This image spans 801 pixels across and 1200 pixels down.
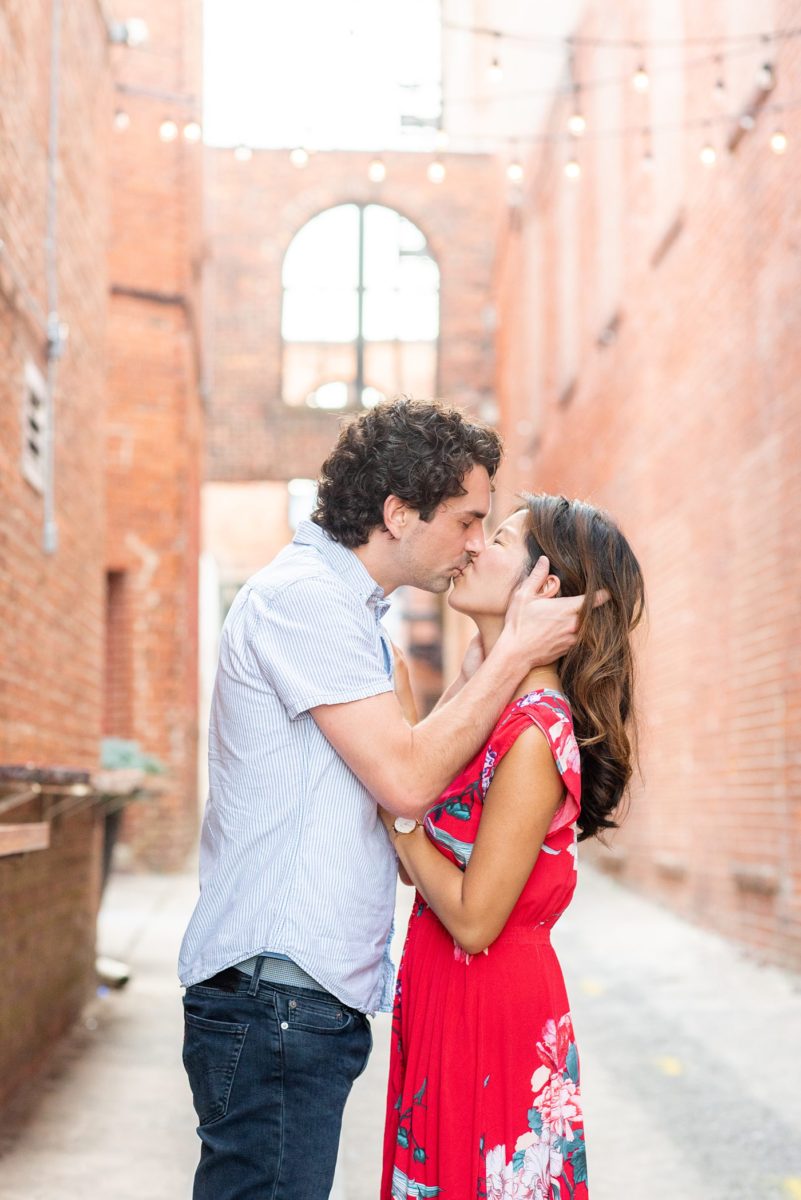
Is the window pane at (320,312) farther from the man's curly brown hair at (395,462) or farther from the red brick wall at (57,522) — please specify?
the man's curly brown hair at (395,462)

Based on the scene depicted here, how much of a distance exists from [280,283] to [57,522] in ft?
56.9

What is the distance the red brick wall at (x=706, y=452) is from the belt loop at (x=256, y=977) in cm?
620

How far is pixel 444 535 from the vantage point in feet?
8.23

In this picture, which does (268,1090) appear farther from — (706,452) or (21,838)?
(706,452)

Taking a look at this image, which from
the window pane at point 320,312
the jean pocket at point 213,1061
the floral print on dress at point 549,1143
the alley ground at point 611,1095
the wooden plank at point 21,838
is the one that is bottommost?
the alley ground at point 611,1095

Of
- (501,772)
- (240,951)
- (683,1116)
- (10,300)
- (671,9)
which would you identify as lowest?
(683,1116)

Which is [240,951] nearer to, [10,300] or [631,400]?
[10,300]

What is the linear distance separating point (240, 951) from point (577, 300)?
606 inches

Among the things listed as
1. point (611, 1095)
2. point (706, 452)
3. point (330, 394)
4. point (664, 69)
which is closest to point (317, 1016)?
point (611, 1095)

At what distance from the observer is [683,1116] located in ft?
17.7

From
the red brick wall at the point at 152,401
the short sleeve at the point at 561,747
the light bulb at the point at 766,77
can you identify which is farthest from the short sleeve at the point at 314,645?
the red brick wall at the point at 152,401

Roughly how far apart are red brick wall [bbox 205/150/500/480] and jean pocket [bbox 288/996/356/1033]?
20.9 meters

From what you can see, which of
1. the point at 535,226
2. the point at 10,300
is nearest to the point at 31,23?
the point at 10,300

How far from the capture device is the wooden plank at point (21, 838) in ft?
12.2
